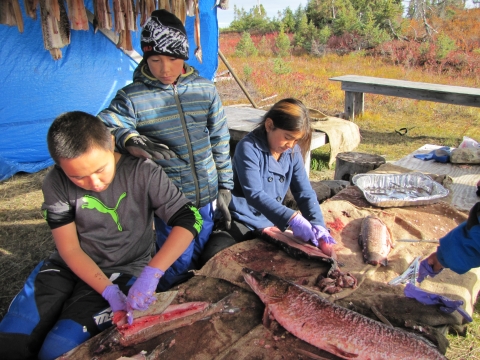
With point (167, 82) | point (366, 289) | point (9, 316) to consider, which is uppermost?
point (167, 82)

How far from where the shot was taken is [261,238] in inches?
110

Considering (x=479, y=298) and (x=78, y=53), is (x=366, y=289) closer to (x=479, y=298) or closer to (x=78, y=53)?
(x=479, y=298)

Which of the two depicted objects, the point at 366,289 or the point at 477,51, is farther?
the point at 477,51

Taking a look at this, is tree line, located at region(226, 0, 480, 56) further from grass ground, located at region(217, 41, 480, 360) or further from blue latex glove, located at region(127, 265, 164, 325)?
blue latex glove, located at region(127, 265, 164, 325)

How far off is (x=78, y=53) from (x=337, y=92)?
7862 millimetres

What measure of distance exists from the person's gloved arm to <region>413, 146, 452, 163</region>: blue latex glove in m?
2.91

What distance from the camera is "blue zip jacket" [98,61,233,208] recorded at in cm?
248

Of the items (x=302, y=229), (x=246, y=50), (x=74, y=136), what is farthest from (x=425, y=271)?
(x=246, y=50)

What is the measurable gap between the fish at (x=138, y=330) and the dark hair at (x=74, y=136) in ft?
2.71

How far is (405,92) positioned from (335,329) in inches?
275

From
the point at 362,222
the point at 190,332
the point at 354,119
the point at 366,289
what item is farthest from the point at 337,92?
the point at 190,332

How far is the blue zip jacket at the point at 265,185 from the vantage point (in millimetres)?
2773

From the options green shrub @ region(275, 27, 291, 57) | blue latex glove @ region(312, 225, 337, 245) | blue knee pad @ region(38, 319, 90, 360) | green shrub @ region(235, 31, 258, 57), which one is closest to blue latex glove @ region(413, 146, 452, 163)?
blue latex glove @ region(312, 225, 337, 245)

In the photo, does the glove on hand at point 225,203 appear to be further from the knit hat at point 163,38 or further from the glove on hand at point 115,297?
the glove on hand at point 115,297
